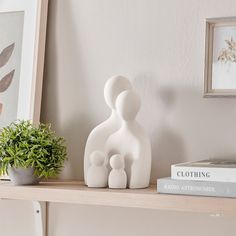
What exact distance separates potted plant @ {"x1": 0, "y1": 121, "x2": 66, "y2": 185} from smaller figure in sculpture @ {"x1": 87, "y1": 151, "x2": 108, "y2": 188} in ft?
0.29

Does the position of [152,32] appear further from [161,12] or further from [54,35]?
[54,35]

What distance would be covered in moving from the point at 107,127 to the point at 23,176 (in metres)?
0.19

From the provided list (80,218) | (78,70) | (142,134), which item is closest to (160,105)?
(142,134)

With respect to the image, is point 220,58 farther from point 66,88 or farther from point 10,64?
point 10,64

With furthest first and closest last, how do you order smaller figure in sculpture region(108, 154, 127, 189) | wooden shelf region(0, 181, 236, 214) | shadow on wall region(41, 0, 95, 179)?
1. shadow on wall region(41, 0, 95, 179)
2. smaller figure in sculpture region(108, 154, 127, 189)
3. wooden shelf region(0, 181, 236, 214)

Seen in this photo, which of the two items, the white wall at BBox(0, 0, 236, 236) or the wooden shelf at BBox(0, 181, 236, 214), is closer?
the wooden shelf at BBox(0, 181, 236, 214)

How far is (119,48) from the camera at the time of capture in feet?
3.74

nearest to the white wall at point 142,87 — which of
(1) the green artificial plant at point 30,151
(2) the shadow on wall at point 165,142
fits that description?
(2) the shadow on wall at point 165,142

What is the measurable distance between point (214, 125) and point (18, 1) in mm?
536

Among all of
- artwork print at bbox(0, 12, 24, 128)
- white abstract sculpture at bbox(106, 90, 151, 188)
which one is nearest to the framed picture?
white abstract sculpture at bbox(106, 90, 151, 188)

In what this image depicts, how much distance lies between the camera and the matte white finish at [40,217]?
120cm

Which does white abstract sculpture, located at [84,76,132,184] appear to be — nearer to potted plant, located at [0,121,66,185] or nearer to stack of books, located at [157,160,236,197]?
potted plant, located at [0,121,66,185]

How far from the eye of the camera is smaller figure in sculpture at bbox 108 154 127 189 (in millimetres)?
992

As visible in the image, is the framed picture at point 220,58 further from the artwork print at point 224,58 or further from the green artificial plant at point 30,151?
the green artificial plant at point 30,151
